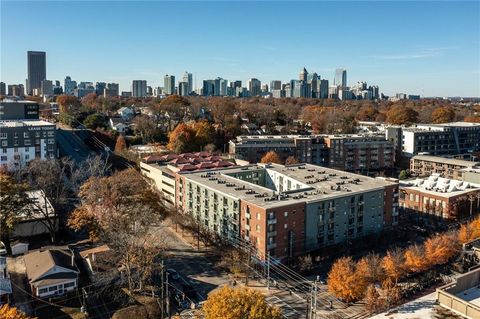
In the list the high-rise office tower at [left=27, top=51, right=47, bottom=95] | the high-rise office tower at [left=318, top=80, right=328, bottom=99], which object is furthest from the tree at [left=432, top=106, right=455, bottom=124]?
the high-rise office tower at [left=27, top=51, right=47, bottom=95]

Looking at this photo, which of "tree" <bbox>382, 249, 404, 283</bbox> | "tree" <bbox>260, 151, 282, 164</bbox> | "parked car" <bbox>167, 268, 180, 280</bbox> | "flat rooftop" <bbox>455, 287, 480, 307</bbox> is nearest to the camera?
"flat rooftop" <bbox>455, 287, 480, 307</bbox>

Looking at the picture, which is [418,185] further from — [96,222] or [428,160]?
[96,222]

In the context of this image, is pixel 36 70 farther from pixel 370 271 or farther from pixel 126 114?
pixel 370 271

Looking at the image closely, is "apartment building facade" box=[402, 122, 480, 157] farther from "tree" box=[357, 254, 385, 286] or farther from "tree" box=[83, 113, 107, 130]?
"tree" box=[83, 113, 107, 130]

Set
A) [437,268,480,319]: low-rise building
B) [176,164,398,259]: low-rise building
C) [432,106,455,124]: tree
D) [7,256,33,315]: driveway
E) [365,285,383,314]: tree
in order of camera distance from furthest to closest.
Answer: [432,106,455,124]: tree
[176,164,398,259]: low-rise building
[7,256,33,315]: driveway
[365,285,383,314]: tree
[437,268,480,319]: low-rise building

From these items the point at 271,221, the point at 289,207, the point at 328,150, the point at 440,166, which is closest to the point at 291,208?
the point at 289,207

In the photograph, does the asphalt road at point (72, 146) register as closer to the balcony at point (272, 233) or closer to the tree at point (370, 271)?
the balcony at point (272, 233)

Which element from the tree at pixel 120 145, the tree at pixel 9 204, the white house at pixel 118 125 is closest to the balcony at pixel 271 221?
the tree at pixel 9 204
